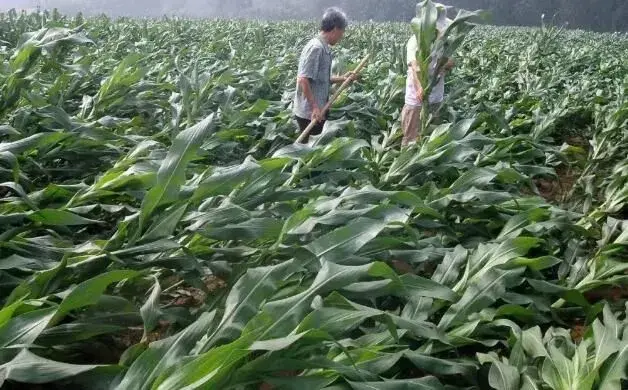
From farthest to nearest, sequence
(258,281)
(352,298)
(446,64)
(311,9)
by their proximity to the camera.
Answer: (311,9) < (446,64) < (352,298) < (258,281)

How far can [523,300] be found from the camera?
217 cm

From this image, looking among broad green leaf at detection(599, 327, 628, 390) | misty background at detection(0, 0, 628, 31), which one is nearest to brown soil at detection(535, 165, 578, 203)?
broad green leaf at detection(599, 327, 628, 390)

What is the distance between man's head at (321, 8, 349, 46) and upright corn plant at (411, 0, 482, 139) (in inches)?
23.1

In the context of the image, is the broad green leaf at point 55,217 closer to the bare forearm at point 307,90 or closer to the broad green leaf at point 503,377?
the broad green leaf at point 503,377

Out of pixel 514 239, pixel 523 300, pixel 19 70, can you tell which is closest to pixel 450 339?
pixel 523 300

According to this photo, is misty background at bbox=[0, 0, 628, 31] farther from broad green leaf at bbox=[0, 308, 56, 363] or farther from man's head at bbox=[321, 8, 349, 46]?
broad green leaf at bbox=[0, 308, 56, 363]

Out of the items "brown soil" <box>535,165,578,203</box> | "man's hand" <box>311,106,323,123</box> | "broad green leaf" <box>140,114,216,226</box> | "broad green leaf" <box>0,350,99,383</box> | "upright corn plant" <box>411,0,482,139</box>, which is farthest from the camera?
"brown soil" <box>535,165,578,203</box>

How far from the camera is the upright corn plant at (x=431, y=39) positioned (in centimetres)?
363

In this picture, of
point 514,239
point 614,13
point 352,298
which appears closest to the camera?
point 352,298

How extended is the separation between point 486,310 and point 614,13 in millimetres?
65595

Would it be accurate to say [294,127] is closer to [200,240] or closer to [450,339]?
[200,240]

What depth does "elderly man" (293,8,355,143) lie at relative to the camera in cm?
416

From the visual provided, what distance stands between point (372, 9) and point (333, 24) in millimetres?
72189

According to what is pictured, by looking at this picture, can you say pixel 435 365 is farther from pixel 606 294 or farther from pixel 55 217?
pixel 606 294
